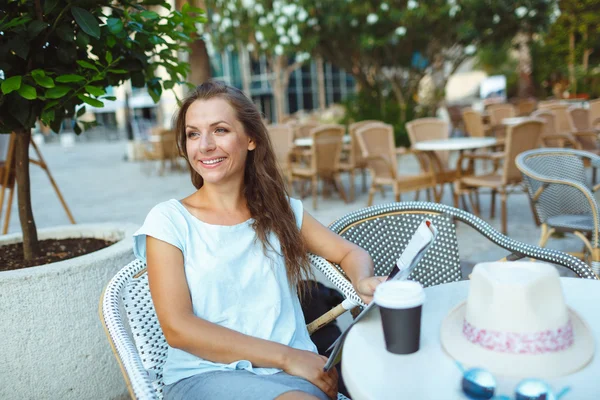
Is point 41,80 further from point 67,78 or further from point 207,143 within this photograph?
point 207,143

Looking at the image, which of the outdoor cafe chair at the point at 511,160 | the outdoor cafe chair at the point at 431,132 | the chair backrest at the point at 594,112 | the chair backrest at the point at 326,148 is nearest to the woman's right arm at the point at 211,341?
the outdoor cafe chair at the point at 511,160

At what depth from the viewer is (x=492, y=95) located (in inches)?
982

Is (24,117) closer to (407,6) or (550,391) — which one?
(550,391)

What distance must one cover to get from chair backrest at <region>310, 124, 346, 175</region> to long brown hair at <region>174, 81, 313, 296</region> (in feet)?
16.6

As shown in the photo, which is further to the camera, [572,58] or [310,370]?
[572,58]

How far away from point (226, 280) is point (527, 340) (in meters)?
0.90

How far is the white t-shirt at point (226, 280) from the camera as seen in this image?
62.7 inches

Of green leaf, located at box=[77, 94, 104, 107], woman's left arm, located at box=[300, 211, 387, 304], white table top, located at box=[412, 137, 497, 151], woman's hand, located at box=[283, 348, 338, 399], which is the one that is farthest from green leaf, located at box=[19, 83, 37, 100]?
white table top, located at box=[412, 137, 497, 151]

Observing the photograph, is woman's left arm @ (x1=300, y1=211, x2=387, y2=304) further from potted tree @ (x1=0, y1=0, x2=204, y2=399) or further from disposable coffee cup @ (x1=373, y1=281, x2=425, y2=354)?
potted tree @ (x1=0, y1=0, x2=204, y2=399)

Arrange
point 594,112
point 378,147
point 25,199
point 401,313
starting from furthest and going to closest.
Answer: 1. point 594,112
2. point 378,147
3. point 25,199
4. point 401,313

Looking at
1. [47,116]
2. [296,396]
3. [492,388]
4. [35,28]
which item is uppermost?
[35,28]

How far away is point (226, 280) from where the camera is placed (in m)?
1.65

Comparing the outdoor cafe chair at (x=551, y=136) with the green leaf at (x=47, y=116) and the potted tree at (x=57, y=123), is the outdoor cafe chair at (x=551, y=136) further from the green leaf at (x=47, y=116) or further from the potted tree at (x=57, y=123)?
the green leaf at (x=47, y=116)

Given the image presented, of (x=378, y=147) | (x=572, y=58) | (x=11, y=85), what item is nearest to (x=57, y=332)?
(x=11, y=85)
